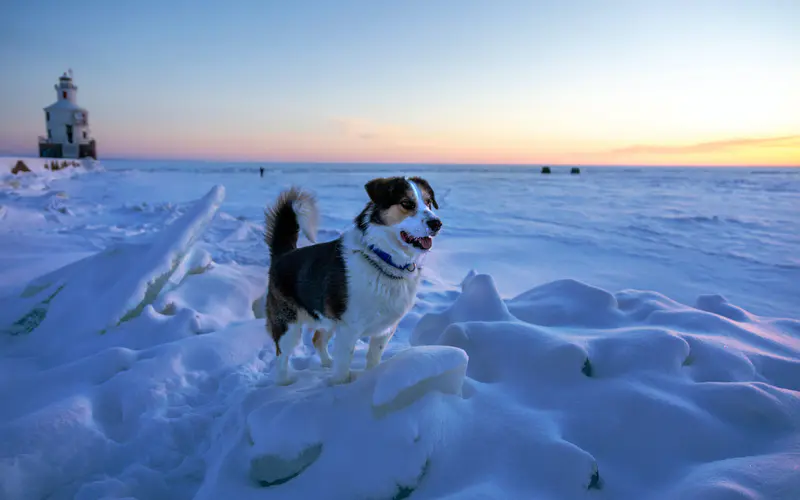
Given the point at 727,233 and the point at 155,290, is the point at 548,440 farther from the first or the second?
the point at 727,233

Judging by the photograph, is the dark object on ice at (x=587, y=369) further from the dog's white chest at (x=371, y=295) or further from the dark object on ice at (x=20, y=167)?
the dark object on ice at (x=20, y=167)

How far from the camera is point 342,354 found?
242 centimetres

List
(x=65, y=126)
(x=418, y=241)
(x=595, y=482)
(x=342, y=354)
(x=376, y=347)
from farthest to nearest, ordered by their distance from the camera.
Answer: (x=65, y=126) < (x=376, y=347) < (x=342, y=354) < (x=418, y=241) < (x=595, y=482)

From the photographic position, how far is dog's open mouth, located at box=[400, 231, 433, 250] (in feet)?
7.06

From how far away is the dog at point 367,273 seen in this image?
2214mm

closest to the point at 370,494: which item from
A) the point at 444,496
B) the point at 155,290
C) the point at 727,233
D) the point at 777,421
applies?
the point at 444,496

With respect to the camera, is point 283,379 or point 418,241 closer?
point 418,241

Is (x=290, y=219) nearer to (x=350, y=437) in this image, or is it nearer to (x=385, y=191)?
(x=385, y=191)

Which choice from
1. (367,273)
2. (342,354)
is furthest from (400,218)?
(342,354)

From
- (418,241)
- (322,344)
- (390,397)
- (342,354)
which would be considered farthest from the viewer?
(322,344)

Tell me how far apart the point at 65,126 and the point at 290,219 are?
186 ft

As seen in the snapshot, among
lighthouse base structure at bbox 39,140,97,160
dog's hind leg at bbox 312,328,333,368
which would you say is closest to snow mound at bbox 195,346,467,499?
dog's hind leg at bbox 312,328,333,368

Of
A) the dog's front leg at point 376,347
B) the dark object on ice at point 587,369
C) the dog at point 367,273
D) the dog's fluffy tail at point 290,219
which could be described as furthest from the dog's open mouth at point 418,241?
the dark object on ice at point 587,369

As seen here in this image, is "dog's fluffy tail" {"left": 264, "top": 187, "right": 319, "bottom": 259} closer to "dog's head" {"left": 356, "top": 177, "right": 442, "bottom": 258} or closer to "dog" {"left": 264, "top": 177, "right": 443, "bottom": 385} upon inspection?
"dog" {"left": 264, "top": 177, "right": 443, "bottom": 385}
